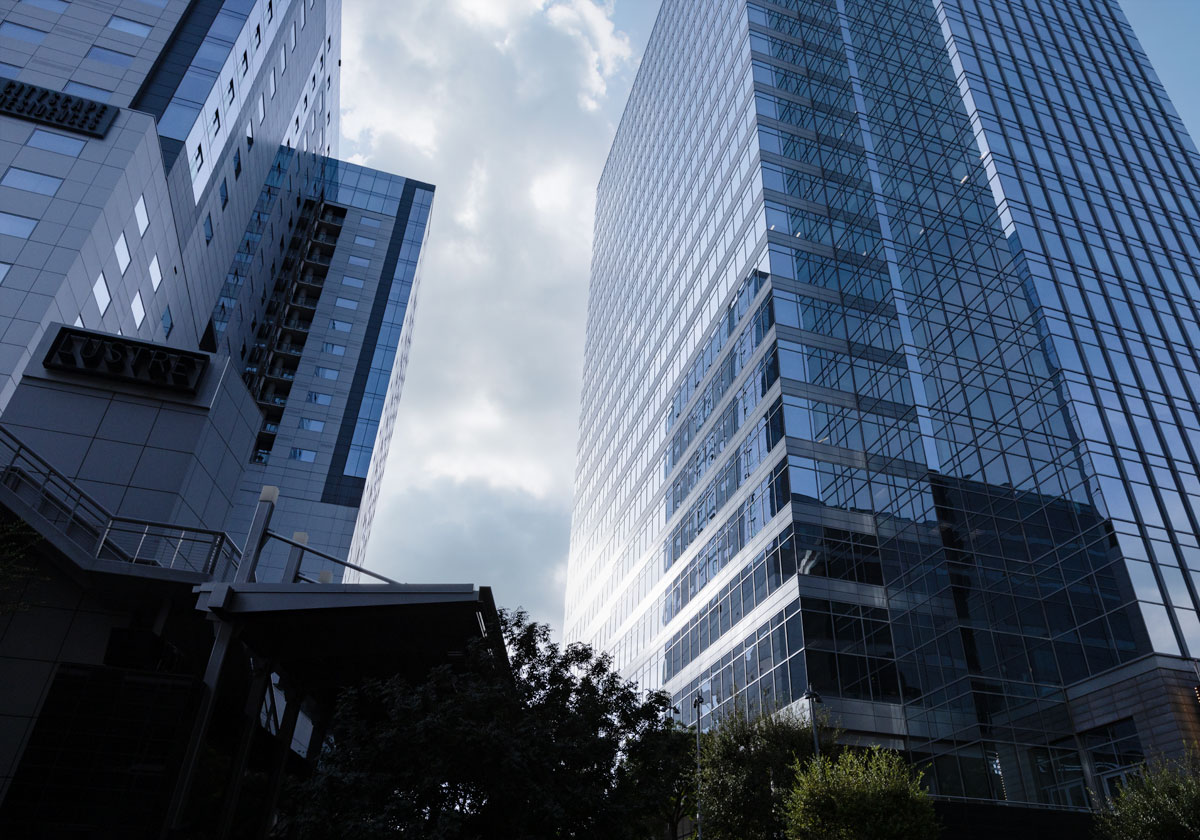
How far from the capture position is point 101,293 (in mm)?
37000

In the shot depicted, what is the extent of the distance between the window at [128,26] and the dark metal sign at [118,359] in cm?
2978

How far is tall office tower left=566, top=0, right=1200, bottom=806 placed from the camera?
38.2m

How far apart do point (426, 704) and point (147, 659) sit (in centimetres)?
622

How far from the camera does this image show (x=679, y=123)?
88438 millimetres

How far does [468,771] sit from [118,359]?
15681 mm

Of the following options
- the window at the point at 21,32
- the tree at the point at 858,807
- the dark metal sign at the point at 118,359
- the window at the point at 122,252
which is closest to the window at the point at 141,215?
the window at the point at 122,252

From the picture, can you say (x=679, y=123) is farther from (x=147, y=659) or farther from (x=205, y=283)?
(x=147, y=659)

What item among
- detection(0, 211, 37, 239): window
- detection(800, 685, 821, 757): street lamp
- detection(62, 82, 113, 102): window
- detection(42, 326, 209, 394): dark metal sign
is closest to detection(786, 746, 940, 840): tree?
detection(800, 685, 821, 757): street lamp

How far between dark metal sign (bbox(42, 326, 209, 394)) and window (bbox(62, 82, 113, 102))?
23751 millimetres

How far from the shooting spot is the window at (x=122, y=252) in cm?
3834

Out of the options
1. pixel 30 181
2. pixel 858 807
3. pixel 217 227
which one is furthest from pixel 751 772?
pixel 217 227

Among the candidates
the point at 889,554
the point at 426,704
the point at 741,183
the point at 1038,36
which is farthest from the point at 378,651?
the point at 1038,36

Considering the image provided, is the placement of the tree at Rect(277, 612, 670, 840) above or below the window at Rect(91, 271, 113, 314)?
below

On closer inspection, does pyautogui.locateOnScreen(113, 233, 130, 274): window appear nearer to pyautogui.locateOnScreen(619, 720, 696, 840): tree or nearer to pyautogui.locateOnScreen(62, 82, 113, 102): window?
pyautogui.locateOnScreen(62, 82, 113, 102): window
